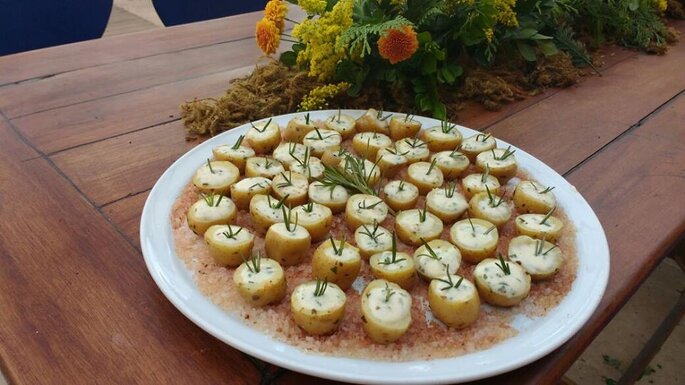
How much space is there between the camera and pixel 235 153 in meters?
0.90

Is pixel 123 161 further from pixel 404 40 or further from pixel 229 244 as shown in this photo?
pixel 404 40

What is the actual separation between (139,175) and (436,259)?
55cm

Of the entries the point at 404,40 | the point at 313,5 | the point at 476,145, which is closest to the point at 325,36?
the point at 313,5

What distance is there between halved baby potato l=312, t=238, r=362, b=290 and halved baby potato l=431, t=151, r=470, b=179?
11.2 inches

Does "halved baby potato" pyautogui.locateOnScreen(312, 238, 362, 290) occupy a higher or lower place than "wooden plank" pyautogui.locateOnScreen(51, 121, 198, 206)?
higher

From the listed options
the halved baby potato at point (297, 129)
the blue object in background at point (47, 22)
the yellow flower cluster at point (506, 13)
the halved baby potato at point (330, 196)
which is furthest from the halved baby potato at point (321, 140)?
the blue object in background at point (47, 22)

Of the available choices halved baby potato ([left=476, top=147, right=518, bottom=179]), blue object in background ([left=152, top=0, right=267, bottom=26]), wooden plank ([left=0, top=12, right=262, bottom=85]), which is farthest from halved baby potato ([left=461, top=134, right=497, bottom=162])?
blue object in background ([left=152, top=0, right=267, bottom=26])

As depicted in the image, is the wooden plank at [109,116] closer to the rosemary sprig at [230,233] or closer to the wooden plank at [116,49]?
the wooden plank at [116,49]

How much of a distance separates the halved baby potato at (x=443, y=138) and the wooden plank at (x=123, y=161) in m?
0.45

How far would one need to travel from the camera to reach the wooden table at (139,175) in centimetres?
63

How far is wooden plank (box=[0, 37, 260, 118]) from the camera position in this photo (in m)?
1.22

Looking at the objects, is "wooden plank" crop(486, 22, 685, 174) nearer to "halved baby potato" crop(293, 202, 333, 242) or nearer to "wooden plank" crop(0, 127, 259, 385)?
"halved baby potato" crop(293, 202, 333, 242)

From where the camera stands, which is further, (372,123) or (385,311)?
(372,123)

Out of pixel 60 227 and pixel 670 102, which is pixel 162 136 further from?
pixel 670 102
